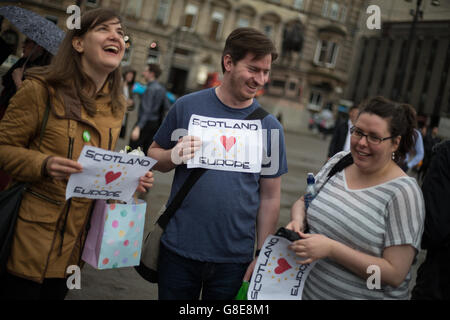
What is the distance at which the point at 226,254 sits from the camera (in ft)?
7.26

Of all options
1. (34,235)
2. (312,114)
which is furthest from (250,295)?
(312,114)

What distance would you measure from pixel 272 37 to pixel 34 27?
36771 mm

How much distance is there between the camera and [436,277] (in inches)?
82.0

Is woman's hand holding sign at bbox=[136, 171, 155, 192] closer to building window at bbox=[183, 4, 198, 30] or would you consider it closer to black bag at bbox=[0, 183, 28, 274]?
black bag at bbox=[0, 183, 28, 274]

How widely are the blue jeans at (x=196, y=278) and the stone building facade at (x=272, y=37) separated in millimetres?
Answer: 31730

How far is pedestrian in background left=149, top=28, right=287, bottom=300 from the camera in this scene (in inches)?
86.4

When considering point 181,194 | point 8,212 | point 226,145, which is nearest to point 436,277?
point 226,145

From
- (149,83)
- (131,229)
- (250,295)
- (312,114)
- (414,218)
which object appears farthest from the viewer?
(312,114)

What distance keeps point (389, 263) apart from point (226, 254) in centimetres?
76

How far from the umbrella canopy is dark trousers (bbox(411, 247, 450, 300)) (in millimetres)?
2798

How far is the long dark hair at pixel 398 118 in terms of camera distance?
2025 mm

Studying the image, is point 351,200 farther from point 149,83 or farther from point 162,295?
point 149,83

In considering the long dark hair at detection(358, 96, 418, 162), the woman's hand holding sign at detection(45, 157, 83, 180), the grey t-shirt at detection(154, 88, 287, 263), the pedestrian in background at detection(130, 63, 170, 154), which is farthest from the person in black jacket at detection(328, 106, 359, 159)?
the woman's hand holding sign at detection(45, 157, 83, 180)

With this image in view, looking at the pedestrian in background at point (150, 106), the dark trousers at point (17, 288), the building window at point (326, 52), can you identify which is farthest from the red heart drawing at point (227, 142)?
the building window at point (326, 52)
